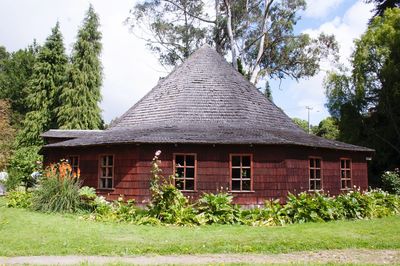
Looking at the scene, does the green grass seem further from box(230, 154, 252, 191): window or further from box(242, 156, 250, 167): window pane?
box(242, 156, 250, 167): window pane

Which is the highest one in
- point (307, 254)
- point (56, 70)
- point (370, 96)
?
point (56, 70)

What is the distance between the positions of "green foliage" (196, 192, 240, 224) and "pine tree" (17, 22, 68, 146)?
2581 centimetres

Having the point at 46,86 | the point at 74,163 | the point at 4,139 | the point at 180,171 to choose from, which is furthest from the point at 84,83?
the point at 180,171

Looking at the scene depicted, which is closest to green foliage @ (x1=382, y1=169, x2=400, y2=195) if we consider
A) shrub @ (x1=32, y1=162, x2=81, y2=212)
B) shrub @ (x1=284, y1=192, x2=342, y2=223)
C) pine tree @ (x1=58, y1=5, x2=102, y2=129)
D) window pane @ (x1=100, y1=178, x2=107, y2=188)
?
shrub @ (x1=284, y1=192, x2=342, y2=223)

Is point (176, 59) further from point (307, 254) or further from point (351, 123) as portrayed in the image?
point (307, 254)

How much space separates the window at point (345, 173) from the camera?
17.6 metres

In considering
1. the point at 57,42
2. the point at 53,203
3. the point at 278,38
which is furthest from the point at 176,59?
the point at 53,203

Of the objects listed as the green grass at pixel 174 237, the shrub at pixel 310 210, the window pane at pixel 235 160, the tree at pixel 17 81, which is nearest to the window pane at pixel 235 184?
the window pane at pixel 235 160

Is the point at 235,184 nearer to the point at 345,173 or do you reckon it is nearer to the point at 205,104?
the point at 205,104

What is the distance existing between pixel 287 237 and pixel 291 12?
85.8 feet

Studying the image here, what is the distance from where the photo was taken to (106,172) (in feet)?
50.7

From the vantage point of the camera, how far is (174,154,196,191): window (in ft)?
46.2

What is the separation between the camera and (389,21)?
24.8 meters

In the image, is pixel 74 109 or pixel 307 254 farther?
pixel 74 109
